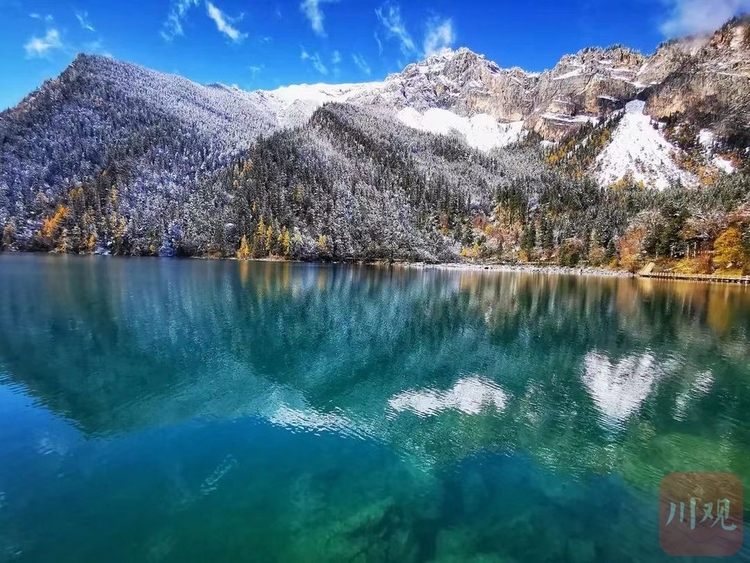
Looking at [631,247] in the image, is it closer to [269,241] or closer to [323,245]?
[323,245]

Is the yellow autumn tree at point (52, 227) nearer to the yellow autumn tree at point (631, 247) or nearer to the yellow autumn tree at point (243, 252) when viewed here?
the yellow autumn tree at point (243, 252)

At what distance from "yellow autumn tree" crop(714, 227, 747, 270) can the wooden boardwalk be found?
3555 mm

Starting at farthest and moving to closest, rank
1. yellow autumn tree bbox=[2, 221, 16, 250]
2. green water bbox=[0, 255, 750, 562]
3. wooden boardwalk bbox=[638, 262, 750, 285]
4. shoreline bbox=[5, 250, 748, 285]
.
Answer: yellow autumn tree bbox=[2, 221, 16, 250] < shoreline bbox=[5, 250, 748, 285] < wooden boardwalk bbox=[638, 262, 750, 285] < green water bbox=[0, 255, 750, 562]

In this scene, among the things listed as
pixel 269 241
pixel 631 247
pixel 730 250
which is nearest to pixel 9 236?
pixel 269 241

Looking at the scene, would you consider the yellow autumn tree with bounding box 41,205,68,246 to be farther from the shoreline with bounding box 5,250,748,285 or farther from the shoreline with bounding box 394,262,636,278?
the shoreline with bounding box 394,262,636,278

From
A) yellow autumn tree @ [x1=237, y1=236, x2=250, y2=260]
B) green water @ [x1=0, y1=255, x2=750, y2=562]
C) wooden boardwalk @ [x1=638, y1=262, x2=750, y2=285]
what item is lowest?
Result: green water @ [x1=0, y1=255, x2=750, y2=562]

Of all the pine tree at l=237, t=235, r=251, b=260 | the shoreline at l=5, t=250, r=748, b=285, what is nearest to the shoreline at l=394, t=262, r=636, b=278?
the shoreline at l=5, t=250, r=748, b=285

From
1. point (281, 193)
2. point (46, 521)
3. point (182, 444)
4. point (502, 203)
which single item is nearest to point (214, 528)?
point (46, 521)

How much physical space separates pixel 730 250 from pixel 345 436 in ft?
365

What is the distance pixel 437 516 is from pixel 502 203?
632 feet

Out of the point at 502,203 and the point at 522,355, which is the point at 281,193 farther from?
the point at 522,355

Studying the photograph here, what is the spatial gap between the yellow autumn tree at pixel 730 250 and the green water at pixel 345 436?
7114 cm

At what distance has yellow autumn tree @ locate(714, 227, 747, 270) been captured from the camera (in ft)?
304

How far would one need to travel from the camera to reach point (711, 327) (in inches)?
1651
